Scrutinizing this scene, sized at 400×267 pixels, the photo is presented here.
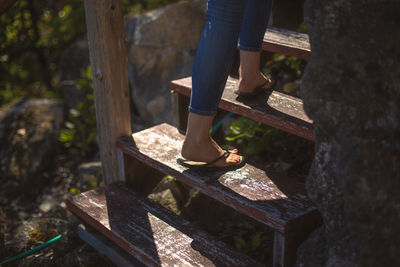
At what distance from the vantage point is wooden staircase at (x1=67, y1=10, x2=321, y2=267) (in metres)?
2.04

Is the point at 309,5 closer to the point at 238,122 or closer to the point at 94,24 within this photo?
the point at 94,24

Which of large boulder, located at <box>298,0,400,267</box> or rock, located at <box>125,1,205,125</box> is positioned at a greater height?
large boulder, located at <box>298,0,400,267</box>

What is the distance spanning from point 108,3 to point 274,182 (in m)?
1.27

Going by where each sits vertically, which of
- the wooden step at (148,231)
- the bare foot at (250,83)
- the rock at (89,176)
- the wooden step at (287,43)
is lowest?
the rock at (89,176)

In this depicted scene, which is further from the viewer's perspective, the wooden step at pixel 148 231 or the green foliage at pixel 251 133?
the green foliage at pixel 251 133

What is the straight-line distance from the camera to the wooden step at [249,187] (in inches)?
79.2

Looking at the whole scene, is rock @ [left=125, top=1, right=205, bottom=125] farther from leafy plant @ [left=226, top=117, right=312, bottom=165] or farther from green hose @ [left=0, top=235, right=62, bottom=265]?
green hose @ [left=0, top=235, right=62, bottom=265]

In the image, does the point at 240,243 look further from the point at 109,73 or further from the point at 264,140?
the point at 109,73

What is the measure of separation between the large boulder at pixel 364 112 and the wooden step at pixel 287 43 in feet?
3.02

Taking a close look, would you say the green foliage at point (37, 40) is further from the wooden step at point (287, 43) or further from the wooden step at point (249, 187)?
the wooden step at point (249, 187)

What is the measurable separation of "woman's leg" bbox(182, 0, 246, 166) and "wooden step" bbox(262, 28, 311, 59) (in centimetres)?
63

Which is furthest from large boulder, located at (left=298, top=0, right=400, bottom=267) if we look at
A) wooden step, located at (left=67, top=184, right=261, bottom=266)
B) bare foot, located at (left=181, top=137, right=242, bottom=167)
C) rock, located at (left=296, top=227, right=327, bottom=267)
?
bare foot, located at (left=181, top=137, right=242, bottom=167)

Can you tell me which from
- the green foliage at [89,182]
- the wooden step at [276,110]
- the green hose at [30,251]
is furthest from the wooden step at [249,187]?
the green foliage at [89,182]

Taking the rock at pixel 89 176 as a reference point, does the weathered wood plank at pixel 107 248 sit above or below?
above
